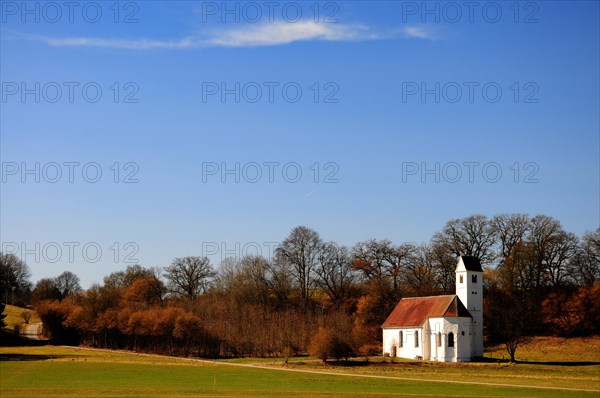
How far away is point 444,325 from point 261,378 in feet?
103

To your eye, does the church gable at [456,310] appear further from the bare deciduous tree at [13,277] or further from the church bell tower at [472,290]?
the bare deciduous tree at [13,277]

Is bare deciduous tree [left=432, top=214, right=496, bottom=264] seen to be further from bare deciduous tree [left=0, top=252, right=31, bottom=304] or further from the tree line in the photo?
bare deciduous tree [left=0, top=252, right=31, bottom=304]

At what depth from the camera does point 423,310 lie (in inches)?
3290

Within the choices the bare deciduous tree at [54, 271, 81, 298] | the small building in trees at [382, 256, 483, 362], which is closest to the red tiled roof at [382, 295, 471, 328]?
the small building in trees at [382, 256, 483, 362]

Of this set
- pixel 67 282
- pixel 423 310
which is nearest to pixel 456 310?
pixel 423 310

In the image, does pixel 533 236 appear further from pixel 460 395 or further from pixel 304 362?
pixel 460 395

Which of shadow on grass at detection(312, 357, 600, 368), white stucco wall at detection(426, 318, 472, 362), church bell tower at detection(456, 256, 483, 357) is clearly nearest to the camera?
shadow on grass at detection(312, 357, 600, 368)

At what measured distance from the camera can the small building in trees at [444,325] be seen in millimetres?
78688

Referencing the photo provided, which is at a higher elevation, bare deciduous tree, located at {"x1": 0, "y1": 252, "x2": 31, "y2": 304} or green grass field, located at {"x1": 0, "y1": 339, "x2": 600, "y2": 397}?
bare deciduous tree, located at {"x1": 0, "y1": 252, "x2": 31, "y2": 304}

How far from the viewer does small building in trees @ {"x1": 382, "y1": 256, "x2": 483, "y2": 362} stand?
78688 mm

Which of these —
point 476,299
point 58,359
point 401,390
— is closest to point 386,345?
point 476,299

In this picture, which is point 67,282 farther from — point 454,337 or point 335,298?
point 454,337

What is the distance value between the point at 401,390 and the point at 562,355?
39446 mm

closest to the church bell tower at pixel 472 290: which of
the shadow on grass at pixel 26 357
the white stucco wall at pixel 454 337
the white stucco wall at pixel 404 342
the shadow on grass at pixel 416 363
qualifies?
the white stucco wall at pixel 454 337
